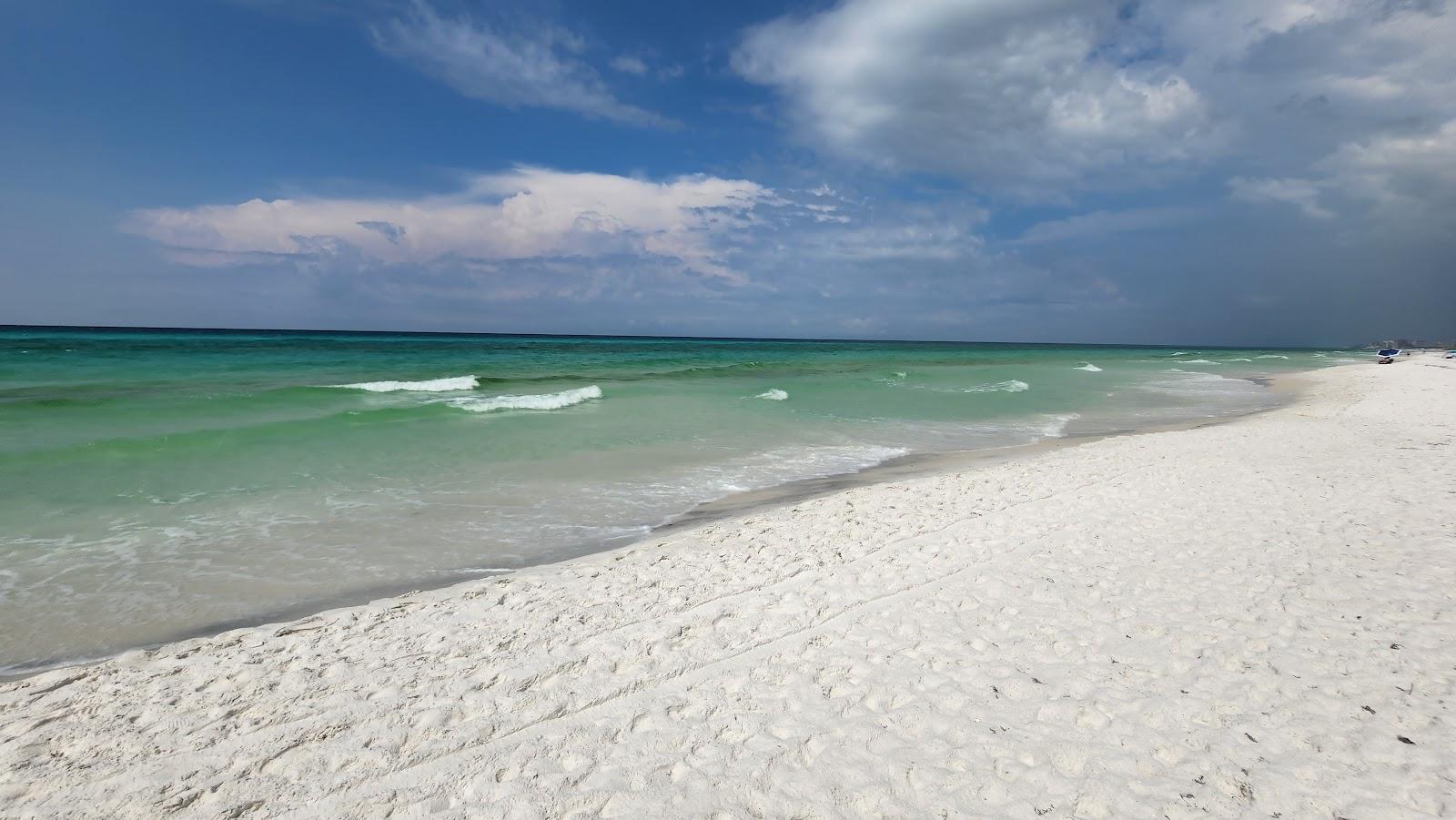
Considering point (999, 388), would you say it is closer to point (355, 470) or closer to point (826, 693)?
point (355, 470)

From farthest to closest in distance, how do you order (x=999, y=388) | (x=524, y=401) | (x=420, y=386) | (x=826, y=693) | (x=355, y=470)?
(x=999, y=388), (x=420, y=386), (x=524, y=401), (x=355, y=470), (x=826, y=693)

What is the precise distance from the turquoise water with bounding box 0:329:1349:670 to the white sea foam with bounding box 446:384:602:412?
165 millimetres

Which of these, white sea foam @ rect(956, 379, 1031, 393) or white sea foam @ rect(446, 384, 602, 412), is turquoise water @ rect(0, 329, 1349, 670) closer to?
white sea foam @ rect(446, 384, 602, 412)

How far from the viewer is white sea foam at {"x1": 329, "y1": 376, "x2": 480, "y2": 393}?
2384 centimetres

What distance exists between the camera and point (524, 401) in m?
20.0

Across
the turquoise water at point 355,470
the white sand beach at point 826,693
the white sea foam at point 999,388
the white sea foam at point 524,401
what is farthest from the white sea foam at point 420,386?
the white sea foam at point 999,388

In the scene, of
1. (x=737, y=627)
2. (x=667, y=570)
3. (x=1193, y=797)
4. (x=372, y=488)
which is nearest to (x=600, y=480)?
(x=372, y=488)

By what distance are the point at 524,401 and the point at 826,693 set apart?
1791 cm

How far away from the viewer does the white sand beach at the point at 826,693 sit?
2.96m

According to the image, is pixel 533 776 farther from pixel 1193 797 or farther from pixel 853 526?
pixel 853 526

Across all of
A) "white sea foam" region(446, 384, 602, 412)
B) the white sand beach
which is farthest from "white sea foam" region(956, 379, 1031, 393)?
the white sand beach

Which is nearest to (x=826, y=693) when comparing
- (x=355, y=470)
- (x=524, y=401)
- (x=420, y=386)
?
(x=355, y=470)

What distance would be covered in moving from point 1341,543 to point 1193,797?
507 cm

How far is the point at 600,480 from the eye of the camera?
10.1 meters
